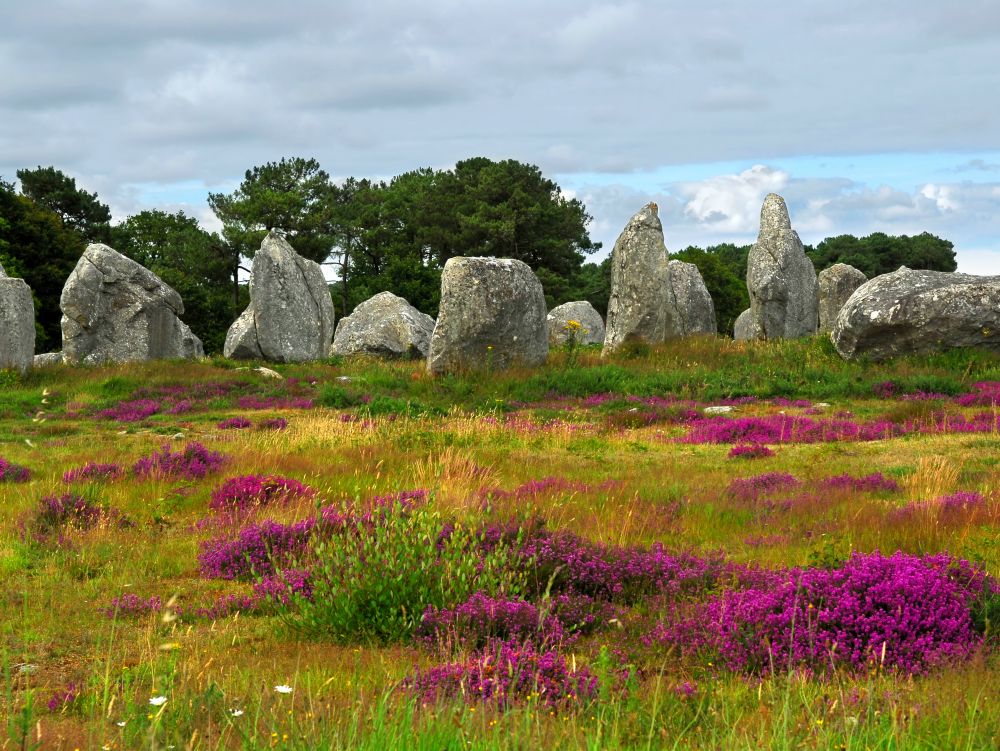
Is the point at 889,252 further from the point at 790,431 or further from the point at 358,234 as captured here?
the point at 790,431

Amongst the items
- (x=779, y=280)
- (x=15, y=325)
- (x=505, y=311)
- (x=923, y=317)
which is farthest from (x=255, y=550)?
(x=779, y=280)

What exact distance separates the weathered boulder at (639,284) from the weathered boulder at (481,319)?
15.7ft

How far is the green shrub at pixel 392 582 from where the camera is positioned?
6242 millimetres

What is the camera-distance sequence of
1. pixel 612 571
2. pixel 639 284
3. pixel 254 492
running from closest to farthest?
pixel 612 571, pixel 254 492, pixel 639 284

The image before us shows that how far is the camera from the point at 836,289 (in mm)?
38625

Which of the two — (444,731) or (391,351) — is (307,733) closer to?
(444,731)

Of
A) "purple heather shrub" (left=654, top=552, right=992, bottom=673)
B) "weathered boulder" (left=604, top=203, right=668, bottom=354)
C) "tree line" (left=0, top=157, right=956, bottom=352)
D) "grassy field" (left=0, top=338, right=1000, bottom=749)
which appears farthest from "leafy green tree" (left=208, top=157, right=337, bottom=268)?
"purple heather shrub" (left=654, top=552, right=992, bottom=673)

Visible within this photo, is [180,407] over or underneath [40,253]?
underneath

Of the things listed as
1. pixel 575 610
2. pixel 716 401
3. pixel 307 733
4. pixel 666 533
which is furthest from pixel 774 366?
pixel 307 733

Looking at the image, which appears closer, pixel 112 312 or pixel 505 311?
pixel 505 311

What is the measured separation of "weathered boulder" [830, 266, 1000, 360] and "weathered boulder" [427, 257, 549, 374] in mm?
7374

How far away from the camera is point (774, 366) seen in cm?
2233

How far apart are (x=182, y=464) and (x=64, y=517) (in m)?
2.77

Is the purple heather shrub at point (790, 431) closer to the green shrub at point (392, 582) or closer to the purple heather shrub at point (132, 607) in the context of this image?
the green shrub at point (392, 582)
